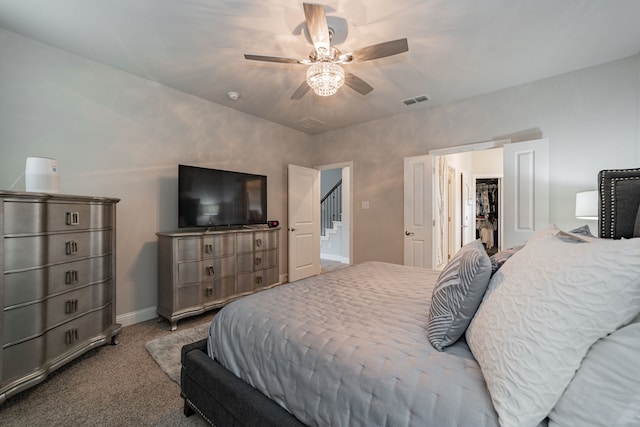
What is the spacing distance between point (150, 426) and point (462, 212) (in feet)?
19.9

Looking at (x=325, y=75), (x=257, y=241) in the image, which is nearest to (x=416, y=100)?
(x=325, y=75)

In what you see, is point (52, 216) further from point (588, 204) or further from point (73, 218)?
point (588, 204)

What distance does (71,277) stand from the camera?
1914mm

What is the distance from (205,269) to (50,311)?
1251 mm

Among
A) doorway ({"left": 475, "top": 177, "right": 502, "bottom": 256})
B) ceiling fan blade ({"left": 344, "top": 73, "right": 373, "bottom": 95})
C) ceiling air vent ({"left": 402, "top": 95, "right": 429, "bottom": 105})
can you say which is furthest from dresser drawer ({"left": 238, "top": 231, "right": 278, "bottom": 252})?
doorway ({"left": 475, "top": 177, "right": 502, "bottom": 256})

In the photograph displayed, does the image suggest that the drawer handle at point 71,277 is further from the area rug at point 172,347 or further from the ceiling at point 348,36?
the ceiling at point 348,36

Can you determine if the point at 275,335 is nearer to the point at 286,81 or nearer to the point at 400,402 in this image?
the point at 400,402

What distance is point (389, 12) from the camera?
1.91 meters

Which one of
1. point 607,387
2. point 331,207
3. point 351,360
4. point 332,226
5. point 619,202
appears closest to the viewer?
point 607,387

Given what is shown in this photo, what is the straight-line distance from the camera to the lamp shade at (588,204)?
6.98 ft

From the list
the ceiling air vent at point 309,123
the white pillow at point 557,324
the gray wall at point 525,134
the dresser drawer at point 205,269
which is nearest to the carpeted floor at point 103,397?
the dresser drawer at point 205,269

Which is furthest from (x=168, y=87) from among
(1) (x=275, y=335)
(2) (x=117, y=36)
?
(1) (x=275, y=335)

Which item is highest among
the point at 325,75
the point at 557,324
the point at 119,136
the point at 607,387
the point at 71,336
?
the point at 325,75

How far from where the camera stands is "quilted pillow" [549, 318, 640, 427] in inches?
22.2
